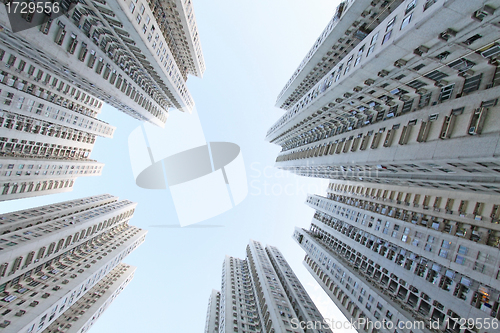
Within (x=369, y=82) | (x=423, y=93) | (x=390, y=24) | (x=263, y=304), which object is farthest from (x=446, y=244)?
(x=263, y=304)

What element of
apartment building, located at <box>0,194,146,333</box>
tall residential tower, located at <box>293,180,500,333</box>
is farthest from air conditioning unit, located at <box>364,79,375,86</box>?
apartment building, located at <box>0,194,146,333</box>

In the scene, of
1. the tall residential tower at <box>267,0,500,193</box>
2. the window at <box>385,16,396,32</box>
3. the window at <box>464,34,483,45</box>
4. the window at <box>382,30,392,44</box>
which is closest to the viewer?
the window at <box>464,34,483,45</box>

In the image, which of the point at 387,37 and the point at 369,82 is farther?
the point at 369,82

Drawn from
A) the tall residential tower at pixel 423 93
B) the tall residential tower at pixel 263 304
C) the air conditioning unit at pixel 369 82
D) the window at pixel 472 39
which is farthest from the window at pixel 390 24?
the tall residential tower at pixel 263 304

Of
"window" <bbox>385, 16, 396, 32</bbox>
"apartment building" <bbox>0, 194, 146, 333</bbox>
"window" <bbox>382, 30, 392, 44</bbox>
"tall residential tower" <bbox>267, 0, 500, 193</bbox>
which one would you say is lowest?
"apartment building" <bbox>0, 194, 146, 333</bbox>

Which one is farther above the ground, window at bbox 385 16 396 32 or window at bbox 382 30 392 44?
window at bbox 385 16 396 32


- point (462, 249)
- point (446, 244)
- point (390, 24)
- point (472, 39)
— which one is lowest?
point (446, 244)

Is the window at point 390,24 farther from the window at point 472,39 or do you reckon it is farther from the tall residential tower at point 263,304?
the tall residential tower at point 263,304

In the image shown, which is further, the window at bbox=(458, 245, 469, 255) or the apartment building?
the apartment building

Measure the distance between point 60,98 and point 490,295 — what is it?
99302mm

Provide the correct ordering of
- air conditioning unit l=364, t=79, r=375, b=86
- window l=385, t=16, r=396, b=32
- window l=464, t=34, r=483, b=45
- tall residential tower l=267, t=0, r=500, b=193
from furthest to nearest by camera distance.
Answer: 1. air conditioning unit l=364, t=79, r=375, b=86
2. window l=385, t=16, r=396, b=32
3. tall residential tower l=267, t=0, r=500, b=193
4. window l=464, t=34, r=483, b=45

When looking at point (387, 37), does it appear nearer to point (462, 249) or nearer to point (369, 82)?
point (369, 82)

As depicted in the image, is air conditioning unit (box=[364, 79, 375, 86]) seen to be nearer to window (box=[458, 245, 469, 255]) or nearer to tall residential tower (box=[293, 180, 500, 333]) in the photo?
tall residential tower (box=[293, 180, 500, 333])

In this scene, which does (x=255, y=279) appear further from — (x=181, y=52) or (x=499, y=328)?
(x=181, y=52)
